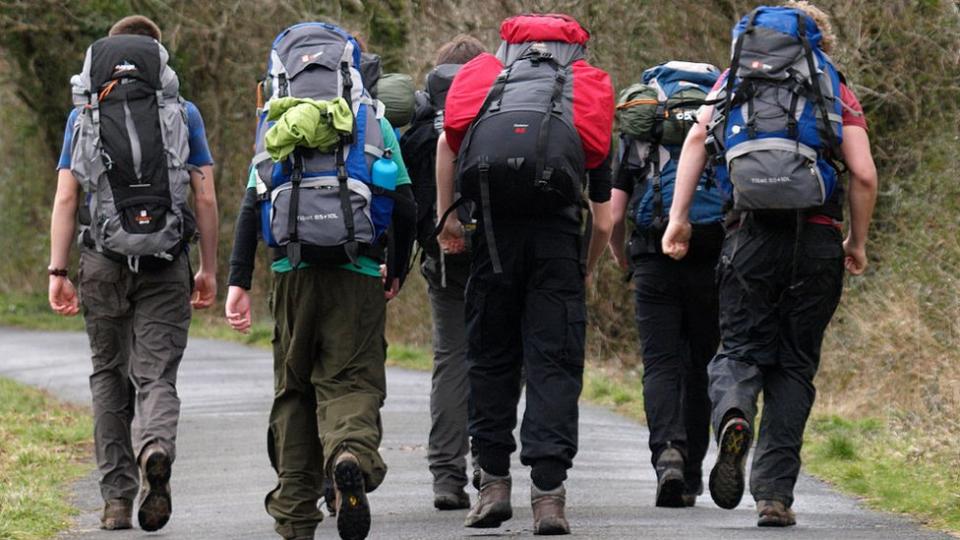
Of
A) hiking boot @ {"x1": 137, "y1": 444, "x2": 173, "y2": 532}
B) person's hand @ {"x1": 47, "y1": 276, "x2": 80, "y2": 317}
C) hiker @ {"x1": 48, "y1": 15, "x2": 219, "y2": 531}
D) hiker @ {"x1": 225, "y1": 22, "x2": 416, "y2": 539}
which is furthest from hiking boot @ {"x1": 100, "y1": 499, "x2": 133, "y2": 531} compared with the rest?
hiker @ {"x1": 225, "y1": 22, "x2": 416, "y2": 539}

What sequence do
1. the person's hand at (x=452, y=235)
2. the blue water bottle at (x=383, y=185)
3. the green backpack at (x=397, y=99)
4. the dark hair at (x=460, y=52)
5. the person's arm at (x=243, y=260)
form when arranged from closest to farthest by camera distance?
the blue water bottle at (x=383, y=185)
the person's arm at (x=243, y=260)
the person's hand at (x=452, y=235)
the green backpack at (x=397, y=99)
the dark hair at (x=460, y=52)

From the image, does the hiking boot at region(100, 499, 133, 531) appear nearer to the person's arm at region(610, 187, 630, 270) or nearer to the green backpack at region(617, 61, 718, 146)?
the person's arm at region(610, 187, 630, 270)

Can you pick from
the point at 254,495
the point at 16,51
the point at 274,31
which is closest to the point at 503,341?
the point at 254,495

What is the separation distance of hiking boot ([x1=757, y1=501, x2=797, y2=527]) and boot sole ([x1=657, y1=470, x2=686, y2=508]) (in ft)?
2.92

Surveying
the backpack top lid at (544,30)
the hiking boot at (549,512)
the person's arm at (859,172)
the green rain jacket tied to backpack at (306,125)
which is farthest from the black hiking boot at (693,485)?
the green rain jacket tied to backpack at (306,125)

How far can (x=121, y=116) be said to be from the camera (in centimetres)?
796

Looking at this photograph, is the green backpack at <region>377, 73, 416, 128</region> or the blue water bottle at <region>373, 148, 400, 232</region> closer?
the blue water bottle at <region>373, 148, 400, 232</region>

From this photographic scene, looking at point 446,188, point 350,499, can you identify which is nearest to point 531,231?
point 446,188

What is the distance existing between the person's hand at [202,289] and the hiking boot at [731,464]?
2.35 metres

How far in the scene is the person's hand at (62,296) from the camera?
326 inches

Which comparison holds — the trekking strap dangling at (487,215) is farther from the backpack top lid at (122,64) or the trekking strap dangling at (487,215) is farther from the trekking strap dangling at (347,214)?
the backpack top lid at (122,64)

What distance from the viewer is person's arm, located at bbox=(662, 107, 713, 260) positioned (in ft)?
25.7

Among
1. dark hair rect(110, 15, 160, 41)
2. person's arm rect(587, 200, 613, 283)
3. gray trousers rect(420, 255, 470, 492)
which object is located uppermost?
dark hair rect(110, 15, 160, 41)

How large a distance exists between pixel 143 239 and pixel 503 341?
1576 millimetres
